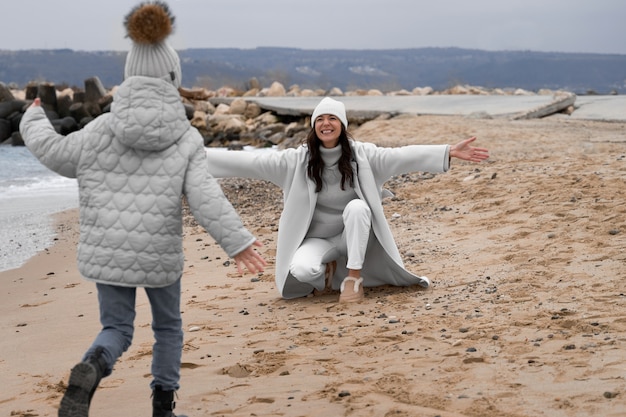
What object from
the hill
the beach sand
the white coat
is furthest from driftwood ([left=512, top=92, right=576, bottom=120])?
the hill

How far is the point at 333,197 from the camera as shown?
21.6ft

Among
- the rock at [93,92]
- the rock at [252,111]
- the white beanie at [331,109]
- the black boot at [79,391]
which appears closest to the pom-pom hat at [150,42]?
the black boot at [79,391]

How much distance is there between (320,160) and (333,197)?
0.27m

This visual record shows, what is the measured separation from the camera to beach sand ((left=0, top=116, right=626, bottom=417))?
174 inches

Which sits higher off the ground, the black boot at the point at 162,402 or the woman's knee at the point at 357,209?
the woman's knee at the point at 357,209

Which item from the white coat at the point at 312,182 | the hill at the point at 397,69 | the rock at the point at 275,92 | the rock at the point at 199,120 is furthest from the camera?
the hill at the point at 397,69

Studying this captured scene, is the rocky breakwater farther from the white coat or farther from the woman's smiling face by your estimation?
the woman's smiling face

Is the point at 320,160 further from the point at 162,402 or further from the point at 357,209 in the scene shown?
the point at 162,402

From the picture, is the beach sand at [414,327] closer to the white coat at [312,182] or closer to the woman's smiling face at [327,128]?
the white coat at [312,182]

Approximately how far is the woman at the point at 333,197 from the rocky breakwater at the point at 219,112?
13.1m

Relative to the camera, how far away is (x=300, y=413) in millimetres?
4340

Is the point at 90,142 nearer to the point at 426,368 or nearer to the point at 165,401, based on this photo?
the point at 165,401

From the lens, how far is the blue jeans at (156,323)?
13.4ft

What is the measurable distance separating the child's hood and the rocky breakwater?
1576cm
